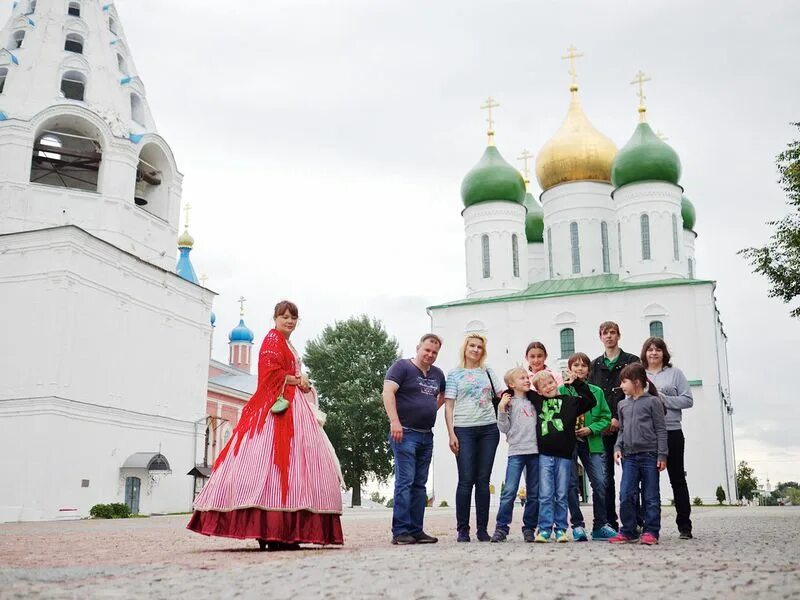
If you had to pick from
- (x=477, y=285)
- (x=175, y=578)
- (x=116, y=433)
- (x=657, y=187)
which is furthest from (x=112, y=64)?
(x=175, y=578)

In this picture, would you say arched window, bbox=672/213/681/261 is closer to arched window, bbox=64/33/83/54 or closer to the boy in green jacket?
arched window, bbox=64/33/83/54

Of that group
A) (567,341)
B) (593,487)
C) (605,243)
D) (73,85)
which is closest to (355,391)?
(567,341)

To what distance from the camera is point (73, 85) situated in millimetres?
25578

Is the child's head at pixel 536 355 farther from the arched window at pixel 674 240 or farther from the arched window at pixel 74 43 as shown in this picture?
the arched window at pixel 674 240

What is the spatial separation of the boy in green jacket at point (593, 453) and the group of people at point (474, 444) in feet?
0.04

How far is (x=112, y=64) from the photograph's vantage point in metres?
26.1

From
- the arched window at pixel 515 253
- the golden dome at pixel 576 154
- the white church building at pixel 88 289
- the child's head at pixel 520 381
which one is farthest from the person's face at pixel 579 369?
the golden dome at pixel 576 154

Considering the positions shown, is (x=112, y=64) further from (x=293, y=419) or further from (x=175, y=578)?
(x=175, y=578)

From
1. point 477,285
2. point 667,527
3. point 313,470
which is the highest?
point 477,285

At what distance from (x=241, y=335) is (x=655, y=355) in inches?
2118

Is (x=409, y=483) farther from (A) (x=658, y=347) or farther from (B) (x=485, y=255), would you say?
(B) (x=485, y=255)

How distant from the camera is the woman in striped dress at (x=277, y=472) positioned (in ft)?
20.9

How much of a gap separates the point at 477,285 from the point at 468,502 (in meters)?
28.1

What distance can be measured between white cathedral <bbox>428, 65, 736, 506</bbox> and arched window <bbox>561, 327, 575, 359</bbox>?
0.13 ft
